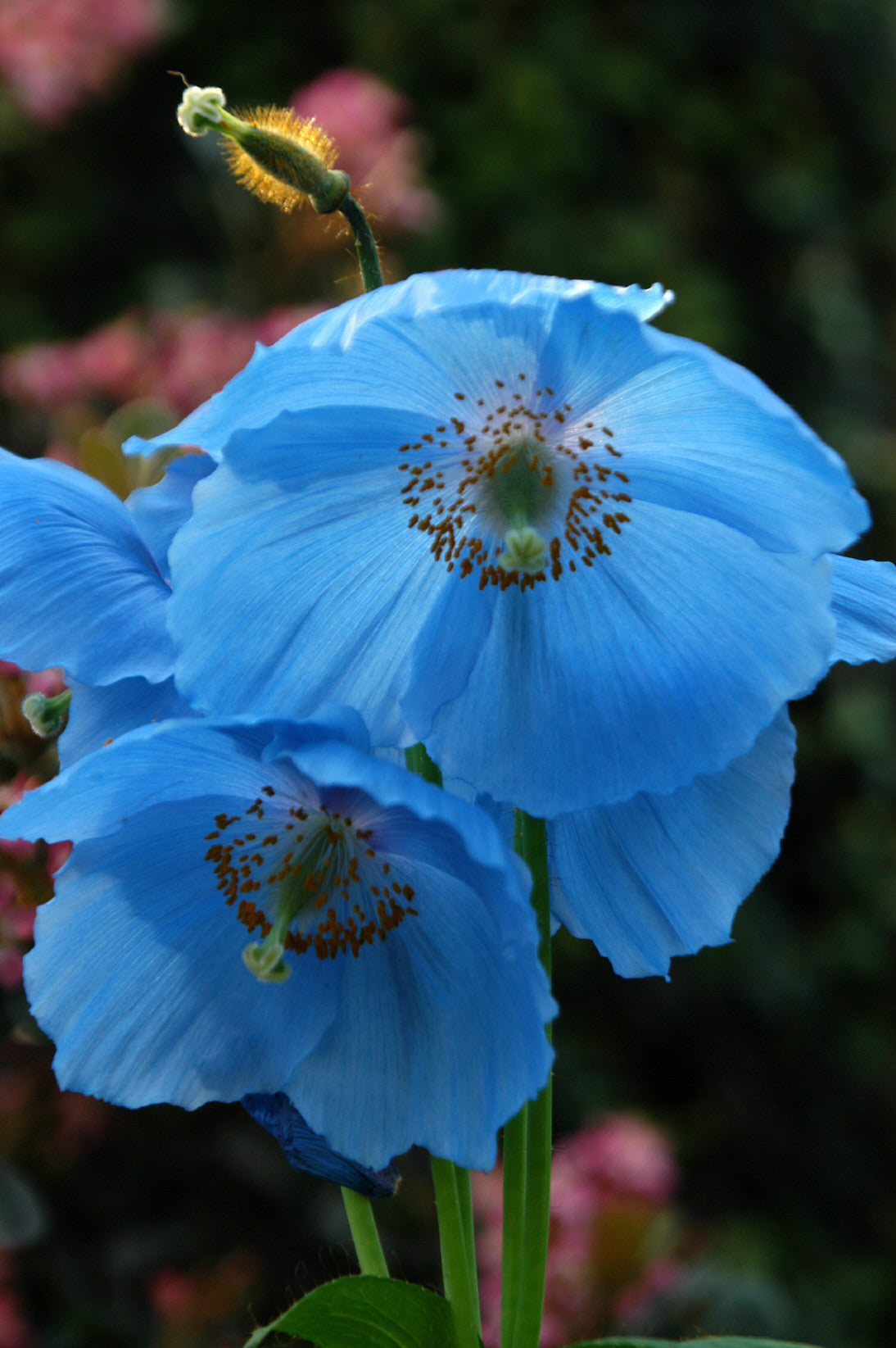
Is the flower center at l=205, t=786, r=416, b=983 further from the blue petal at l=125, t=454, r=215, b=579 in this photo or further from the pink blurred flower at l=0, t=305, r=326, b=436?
the pink blurred flower at l=0, t=305, r=326, b=436

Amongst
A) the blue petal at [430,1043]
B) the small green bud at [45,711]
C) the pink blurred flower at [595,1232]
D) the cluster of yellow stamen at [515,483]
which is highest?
the cluster of yellow stamen at [515,483]

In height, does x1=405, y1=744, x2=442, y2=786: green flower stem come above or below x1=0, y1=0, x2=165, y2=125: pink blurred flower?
below

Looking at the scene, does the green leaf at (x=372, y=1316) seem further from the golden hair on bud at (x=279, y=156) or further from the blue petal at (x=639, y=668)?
the golden hair on bud at (x=279, y=156)

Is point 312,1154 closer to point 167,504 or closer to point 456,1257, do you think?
point 456,1257

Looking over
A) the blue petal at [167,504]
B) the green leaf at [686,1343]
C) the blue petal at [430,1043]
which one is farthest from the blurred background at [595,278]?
the green leaf at [686,1343]

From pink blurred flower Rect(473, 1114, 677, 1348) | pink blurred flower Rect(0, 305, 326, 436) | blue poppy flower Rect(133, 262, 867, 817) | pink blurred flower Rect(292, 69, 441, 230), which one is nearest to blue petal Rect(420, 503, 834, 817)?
blue poppy flower Rect(133, 262, 867, 817)

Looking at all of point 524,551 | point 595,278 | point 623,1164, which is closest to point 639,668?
point 524,551

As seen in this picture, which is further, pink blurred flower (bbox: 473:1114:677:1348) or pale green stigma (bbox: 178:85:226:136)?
pink blurred flower (bbox: 473:1114:677:1348)
